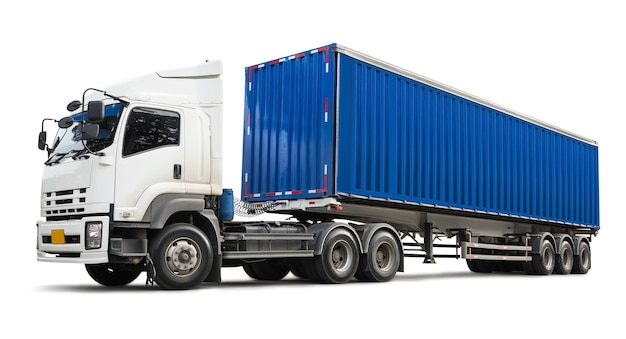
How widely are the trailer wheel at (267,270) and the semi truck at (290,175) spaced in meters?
0.03

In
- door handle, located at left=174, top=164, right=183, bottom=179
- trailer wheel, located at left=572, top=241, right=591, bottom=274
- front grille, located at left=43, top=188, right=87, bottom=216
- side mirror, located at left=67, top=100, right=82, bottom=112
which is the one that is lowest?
trailer wheel, located at left=572, top=241, right=591, bottom=274

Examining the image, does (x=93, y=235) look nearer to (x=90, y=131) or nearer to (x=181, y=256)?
(x=181, y=256)

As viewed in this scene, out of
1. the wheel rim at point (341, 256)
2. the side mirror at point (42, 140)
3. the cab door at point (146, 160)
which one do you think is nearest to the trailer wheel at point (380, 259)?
the wheel rim at point (341, 256)

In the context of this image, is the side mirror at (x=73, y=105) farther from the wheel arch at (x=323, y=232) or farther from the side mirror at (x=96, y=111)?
the wheel arch at (x=323, y=232)

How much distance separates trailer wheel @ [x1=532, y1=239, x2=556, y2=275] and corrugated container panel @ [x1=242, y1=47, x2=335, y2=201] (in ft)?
26.7

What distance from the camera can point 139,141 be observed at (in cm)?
966

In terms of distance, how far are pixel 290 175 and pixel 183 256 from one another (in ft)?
A: 9.69

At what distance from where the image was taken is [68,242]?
9.63 metres

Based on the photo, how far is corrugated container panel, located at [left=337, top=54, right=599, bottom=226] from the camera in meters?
11.6

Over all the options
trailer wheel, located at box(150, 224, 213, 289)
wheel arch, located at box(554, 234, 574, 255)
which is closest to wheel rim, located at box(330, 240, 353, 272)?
trailer wheel, located at box(150, 224, 213, 289)

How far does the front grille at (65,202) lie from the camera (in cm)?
958

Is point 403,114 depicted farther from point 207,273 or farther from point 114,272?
point 114,272

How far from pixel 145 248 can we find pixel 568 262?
13.1m

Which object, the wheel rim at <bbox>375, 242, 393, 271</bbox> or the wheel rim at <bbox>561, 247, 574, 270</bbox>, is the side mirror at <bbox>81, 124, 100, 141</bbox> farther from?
the wheel rim at <bbox>561, 247, 574, 270</bbox>
